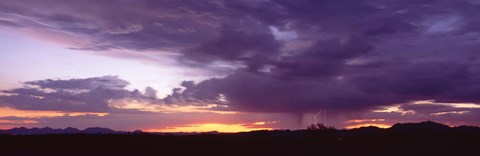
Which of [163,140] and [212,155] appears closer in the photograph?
[212,155]

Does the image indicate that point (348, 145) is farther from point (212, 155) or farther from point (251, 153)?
point (212, 155)

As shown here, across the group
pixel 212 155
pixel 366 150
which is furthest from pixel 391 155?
pixel 212 155

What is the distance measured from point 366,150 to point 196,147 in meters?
17.0

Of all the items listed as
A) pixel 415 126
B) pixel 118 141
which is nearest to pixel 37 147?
pixel 118 141

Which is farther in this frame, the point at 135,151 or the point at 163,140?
the point at 163,140

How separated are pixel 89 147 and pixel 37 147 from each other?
4.77 meters

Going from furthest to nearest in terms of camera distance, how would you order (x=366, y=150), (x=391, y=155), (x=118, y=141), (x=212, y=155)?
1. (x=118, y=141)
2. (x=366, y=150)
3. (x=391, y=155)
4. (x=212, y=155)

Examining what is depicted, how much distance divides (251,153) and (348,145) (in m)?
15.0

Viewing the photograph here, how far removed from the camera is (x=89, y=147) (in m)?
46.8

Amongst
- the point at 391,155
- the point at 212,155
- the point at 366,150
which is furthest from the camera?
the point at 366,150

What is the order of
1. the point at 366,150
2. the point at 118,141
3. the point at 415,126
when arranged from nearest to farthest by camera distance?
the point at 366,150 → the point at 118,141 → the point at 415,126

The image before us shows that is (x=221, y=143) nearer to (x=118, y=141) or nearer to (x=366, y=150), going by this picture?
(x=118, y=141)

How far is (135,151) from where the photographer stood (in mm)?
44312

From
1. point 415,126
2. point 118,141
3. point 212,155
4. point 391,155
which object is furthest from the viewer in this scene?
point 415,126
